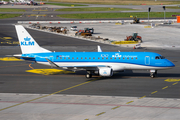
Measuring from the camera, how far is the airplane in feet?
144

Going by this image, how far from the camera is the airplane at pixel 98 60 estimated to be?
43.8 meters

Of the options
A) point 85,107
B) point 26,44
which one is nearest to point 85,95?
point 85,107

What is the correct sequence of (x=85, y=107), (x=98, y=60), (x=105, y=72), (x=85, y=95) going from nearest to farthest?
(x=85, y=107)
(x=85, y=95)
(x=105, y=72)
(x=98, y=60)

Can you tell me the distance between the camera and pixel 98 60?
4491 centimetres

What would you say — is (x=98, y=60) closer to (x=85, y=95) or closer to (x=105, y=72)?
(x=105, y=72)

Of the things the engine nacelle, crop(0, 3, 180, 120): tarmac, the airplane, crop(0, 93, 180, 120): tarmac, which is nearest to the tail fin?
the airplane

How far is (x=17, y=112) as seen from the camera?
29.6 meters

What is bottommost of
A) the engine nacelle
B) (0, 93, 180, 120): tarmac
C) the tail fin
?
(0, 93, 180, 120): tarmac

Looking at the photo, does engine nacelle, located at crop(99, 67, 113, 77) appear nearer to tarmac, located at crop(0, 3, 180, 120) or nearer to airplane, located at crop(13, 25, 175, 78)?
airplane, located at crop(13, 25, 175, 78)

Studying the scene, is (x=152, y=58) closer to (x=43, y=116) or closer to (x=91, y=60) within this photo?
(x=91, y=60)

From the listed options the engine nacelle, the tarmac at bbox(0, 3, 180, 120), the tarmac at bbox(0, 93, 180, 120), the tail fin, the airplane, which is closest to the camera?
the tarmac at bbox(0, 93, 180, 120)

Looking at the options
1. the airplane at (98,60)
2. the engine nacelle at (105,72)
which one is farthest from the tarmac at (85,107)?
the airplane at (98,60)

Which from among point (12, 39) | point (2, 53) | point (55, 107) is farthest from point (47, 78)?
point (12, 39)

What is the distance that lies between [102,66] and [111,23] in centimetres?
9586
